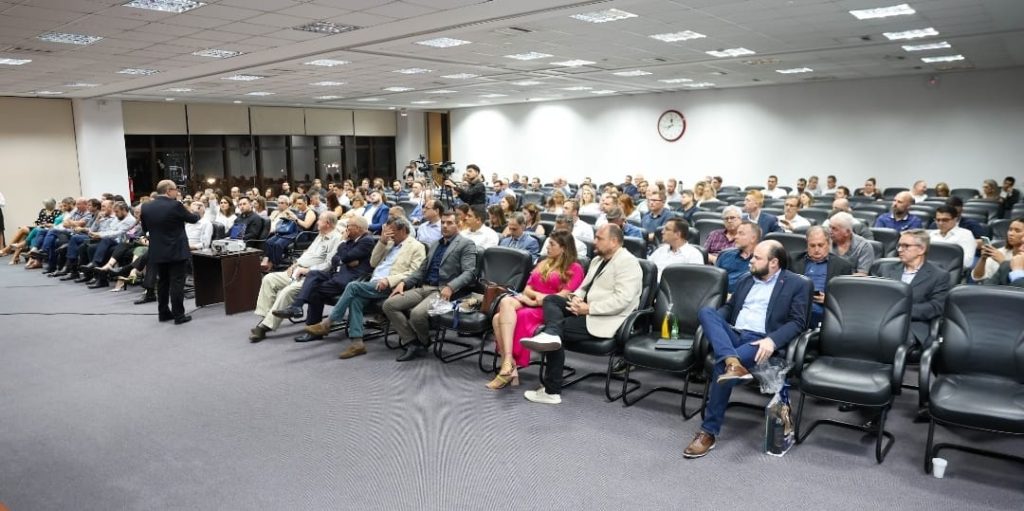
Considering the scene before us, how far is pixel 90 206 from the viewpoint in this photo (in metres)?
10.6

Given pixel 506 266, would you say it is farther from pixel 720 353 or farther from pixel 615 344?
pixel 720 353

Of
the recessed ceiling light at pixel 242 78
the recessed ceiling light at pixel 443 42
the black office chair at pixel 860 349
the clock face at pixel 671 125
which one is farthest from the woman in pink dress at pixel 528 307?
the clock face at pixel 671 125

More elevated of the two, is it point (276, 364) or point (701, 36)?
point (701, 36)

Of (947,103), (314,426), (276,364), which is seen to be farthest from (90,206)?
(947,103)

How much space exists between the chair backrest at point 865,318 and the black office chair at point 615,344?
3.90 ft

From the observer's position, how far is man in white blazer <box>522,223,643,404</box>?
459 centimetres

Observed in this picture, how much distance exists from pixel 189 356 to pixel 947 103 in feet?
47.7

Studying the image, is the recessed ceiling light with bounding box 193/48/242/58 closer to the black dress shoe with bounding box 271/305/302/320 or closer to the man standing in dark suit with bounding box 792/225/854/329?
the black dress shoe with bounding box 271/305/302/320

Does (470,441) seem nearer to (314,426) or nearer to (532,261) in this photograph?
(314,426)

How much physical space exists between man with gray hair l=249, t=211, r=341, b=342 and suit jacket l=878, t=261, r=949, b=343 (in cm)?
488

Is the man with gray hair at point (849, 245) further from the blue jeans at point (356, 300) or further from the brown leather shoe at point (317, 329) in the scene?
the brown leather shoe at point (317, 329)

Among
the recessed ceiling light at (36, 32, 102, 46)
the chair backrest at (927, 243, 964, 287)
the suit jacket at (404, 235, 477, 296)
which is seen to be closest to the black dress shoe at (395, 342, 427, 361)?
the suit jacket at (404, 235, 477, 296)

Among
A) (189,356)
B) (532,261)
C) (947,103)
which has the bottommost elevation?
(189,356)

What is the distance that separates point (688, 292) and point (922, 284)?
4.89ft
